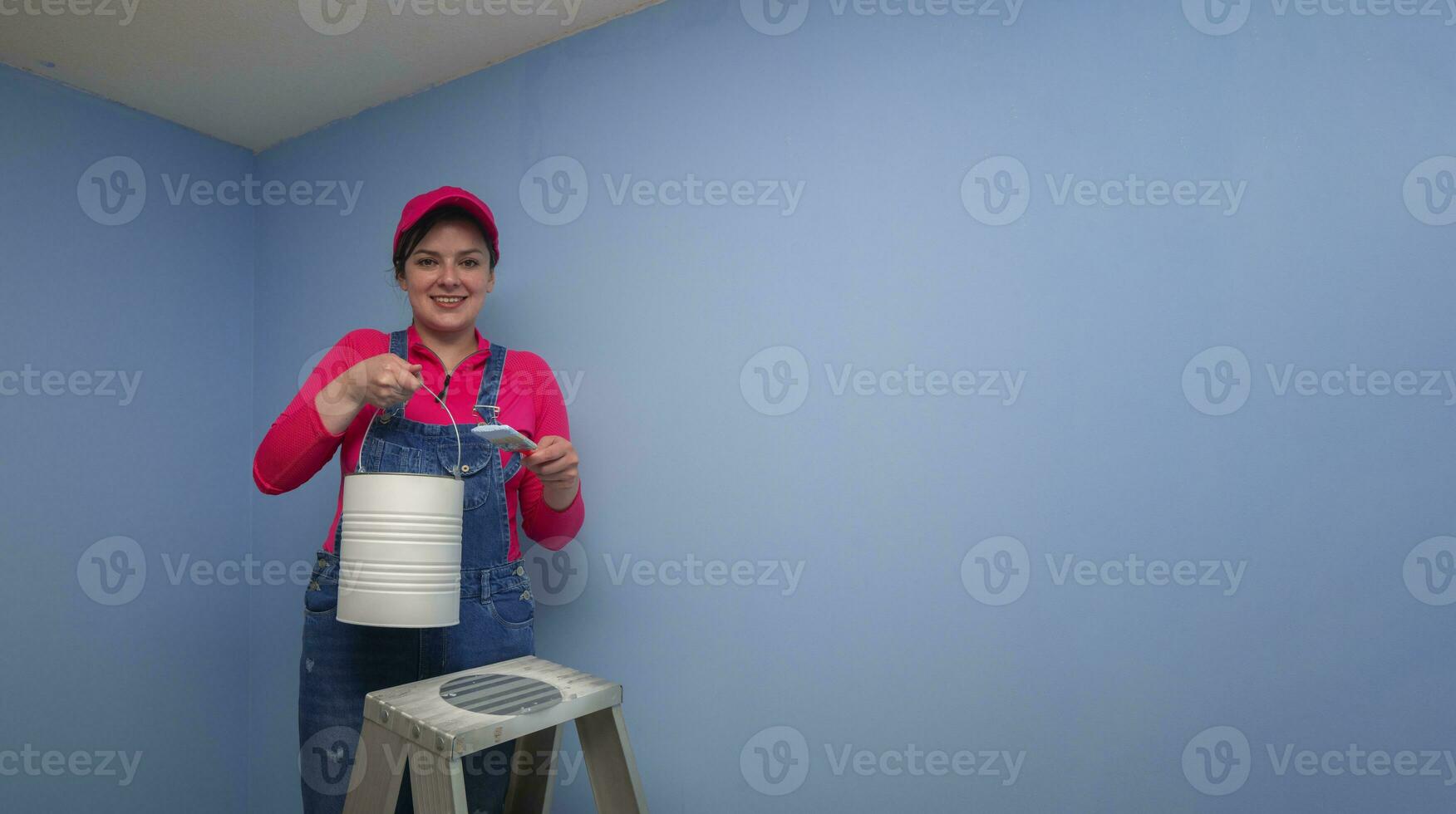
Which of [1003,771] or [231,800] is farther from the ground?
[1003,771]

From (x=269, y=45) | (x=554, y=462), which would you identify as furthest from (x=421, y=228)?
(x=269, y=45)

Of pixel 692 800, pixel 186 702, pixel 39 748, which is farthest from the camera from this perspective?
pixel 186 702

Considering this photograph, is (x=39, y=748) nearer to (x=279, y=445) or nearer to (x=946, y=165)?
(x=279, y=445)

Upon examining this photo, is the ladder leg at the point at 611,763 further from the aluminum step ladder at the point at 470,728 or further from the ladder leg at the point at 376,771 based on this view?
the ladder leg at the point at 376,771

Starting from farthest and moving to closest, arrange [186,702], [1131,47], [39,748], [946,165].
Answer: [186,702] → [39,748] → [946,165] → [1131,47]

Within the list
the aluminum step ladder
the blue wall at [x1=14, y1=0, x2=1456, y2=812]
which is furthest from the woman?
the blue wall at [x1=14, y1=0, x2=1456, y2=812]

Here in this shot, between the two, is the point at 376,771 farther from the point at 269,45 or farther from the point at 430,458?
the point at 269,45

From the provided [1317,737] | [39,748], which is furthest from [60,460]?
[1317,737]

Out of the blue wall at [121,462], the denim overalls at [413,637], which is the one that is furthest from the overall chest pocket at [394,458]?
the blue wall at [121,462]

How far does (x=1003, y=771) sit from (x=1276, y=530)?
56 cm

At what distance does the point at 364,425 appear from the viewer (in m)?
1.27

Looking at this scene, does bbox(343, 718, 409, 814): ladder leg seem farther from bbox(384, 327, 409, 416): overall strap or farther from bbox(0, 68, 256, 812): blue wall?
bbox(0, 68, 256, 812): blue wall

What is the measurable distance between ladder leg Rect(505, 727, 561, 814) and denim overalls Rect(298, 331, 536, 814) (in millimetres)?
21

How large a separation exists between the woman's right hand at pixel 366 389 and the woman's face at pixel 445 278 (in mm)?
170
